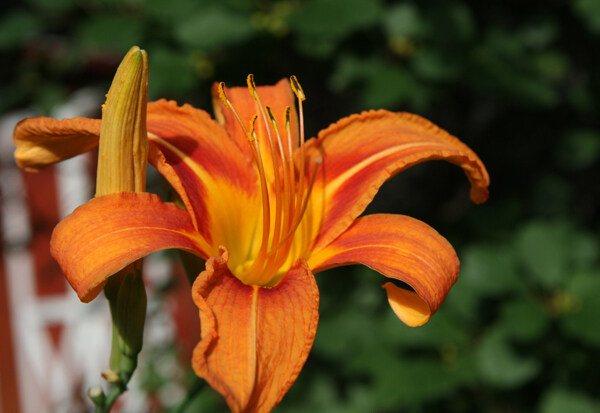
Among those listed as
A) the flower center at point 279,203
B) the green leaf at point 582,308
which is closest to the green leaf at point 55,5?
the flower center at point 279,203

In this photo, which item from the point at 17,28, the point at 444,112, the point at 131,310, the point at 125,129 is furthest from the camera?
the point at 444,112

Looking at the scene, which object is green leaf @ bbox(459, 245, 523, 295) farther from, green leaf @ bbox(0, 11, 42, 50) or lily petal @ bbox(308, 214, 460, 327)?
green leaf @ bbox(0, 11, 42, 50)

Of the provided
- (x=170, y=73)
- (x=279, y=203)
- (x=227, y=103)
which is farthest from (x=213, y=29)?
(x=279, y=203)

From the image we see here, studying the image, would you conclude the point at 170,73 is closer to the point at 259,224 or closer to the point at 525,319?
the point at 259,224

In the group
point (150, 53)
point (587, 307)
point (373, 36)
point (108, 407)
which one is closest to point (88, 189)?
point (150, 53)

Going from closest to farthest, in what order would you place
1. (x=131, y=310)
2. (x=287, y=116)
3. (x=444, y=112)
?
(x=131, y=310), (x=287, y=116), (x=444, y=112)

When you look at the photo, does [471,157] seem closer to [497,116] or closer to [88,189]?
[497,116]
